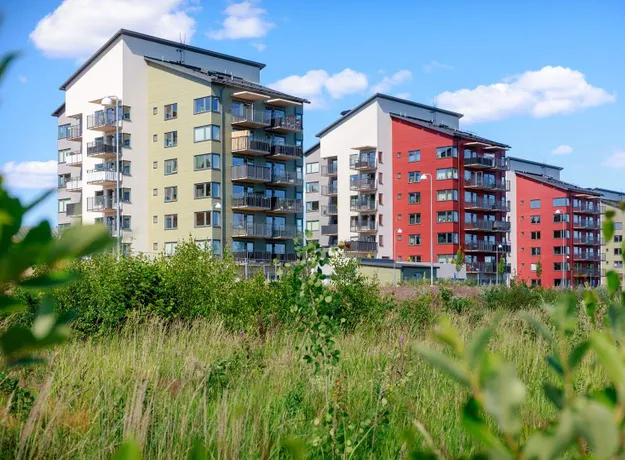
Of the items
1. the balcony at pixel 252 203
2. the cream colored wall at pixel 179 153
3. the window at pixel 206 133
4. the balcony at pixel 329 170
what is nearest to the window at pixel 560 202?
the balcony at pixel 329 170


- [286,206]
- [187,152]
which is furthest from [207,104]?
[286,206]

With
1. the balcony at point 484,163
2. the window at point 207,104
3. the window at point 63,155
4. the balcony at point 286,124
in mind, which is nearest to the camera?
the window at point 207,104

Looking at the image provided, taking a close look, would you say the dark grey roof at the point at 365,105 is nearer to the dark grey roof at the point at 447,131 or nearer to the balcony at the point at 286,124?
the dark grey roof at the point at 447,131

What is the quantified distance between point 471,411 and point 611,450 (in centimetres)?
14

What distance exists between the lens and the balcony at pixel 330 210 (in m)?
72.1

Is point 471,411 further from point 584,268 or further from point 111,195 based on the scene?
point 584,268

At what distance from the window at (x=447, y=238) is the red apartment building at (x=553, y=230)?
60.1 ft

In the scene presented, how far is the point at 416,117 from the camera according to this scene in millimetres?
73812

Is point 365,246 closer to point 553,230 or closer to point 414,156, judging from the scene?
point 414,156

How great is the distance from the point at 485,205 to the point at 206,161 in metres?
30.5

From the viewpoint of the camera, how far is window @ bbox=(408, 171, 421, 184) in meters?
68.3

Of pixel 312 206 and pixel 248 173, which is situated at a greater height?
pixel 248 173

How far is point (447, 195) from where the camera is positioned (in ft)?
221

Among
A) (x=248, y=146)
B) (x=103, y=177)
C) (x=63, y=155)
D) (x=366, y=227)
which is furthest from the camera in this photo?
(x=366, y=227)
